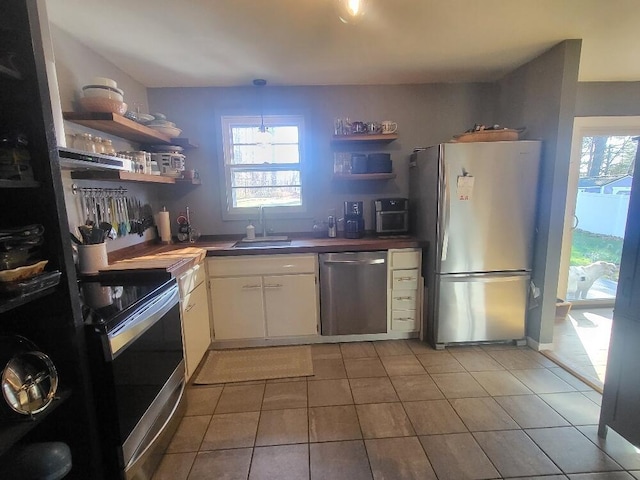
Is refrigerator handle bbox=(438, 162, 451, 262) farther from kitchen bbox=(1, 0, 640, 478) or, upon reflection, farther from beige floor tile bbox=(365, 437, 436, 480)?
beige floor tile bbox=(365, 437, 436, 480)

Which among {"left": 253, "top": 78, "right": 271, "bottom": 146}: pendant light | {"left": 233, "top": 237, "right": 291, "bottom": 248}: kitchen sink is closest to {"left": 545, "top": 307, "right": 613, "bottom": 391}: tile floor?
{"left": 233, "top": 237, "right": 291, "bottom": 248}: kitchen sink

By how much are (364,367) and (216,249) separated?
152 centimetres

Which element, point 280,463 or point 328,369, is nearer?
point 280,463

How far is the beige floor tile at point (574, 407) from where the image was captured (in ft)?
5.92

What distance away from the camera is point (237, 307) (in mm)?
2662

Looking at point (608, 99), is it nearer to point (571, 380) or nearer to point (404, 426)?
point (571, 380)

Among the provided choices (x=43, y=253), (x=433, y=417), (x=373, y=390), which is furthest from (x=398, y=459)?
(x=43, y=253)

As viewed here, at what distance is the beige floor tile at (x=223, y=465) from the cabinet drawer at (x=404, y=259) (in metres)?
1.74

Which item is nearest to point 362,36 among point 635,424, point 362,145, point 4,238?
point 362,145

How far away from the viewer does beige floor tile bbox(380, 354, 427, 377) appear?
2.34m

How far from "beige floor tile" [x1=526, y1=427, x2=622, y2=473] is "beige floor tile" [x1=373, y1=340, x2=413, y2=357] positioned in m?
1.04

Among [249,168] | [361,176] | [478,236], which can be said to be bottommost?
[478,236]

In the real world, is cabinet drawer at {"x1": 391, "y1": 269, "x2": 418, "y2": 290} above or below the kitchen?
below

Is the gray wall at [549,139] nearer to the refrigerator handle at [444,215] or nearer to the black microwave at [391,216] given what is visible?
the refrigerator handle at [444,215]
